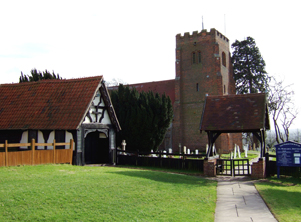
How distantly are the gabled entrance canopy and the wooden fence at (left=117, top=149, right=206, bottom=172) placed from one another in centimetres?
127

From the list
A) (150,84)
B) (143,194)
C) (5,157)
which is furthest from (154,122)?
(150,84)

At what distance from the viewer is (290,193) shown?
11.7 m

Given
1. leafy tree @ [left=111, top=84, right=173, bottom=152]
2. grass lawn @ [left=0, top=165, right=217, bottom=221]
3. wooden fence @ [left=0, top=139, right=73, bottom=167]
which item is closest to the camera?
grass lawn @ [left=0, top=165, right=217, bottom=221]

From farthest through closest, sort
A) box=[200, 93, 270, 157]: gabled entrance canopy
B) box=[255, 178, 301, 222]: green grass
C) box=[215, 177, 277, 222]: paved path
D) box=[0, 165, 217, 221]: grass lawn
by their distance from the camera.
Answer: box=[200, 93, 270, 157]: gabled entrance canopy, box=[255, 178, 301, 222]: green grass, box=[215, 177, 277, 222]: paved path, box=[0, 165, 217, 221]: grass lawn

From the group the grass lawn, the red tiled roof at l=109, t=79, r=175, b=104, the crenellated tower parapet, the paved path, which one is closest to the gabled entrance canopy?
the paved path

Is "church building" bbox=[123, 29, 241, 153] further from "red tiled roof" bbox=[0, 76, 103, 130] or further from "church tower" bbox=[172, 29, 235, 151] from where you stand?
"red tiled roof" bbox=[0, 76, 103, 130]

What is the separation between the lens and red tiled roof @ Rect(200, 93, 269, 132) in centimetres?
1670

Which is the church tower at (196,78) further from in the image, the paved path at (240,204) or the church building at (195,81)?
the paved path at (240,204)

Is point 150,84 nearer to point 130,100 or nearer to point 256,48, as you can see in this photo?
point 256,48

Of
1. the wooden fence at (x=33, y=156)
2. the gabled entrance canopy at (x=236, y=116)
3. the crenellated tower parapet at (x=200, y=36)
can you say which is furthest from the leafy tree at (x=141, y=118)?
the crenellated tower parapet at (x=200, y=36)

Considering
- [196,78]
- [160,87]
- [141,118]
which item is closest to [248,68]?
[196,78]

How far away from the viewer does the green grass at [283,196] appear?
850 centimetres

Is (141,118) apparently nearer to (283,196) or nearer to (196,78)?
(283,196)

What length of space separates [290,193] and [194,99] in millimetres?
28135
